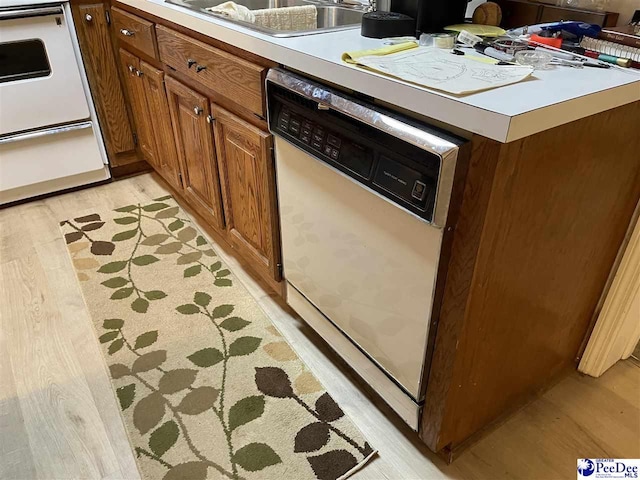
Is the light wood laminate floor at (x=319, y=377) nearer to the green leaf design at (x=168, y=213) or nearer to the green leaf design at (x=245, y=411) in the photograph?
the green leaf design at (x=245, y=411)

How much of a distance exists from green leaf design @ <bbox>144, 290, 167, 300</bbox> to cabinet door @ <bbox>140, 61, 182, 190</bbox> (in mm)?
503

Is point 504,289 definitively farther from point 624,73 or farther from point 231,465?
point 231,465

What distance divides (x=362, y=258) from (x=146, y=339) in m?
0.86

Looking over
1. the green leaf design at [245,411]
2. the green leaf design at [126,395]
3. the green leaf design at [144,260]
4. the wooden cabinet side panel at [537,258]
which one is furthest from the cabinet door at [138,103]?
the wooden cabinet side panel at [537,258]

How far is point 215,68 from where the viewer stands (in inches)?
55.4

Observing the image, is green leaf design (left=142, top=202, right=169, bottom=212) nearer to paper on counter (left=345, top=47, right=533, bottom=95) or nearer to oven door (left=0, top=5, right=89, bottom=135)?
oven door (left=0, top=5, right=89, bottom=135)

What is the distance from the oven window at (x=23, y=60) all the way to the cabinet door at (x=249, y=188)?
1.08 meters

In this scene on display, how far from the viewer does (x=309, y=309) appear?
145cm

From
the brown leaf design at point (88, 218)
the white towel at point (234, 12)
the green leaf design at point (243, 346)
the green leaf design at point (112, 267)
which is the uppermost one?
the white towel at point (234, 12)

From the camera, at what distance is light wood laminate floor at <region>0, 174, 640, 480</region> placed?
1194mm

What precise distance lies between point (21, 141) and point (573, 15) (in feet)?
7.05

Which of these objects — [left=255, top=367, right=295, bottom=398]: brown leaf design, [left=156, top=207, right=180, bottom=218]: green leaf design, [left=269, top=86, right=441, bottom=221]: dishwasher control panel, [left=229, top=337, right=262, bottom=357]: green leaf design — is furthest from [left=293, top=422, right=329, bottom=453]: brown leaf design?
[left=156, top=207, right=180, bottom=218]: green leaf design

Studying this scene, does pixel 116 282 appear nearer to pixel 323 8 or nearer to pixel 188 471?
pixel 188 471

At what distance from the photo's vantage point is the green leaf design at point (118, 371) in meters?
1.44
